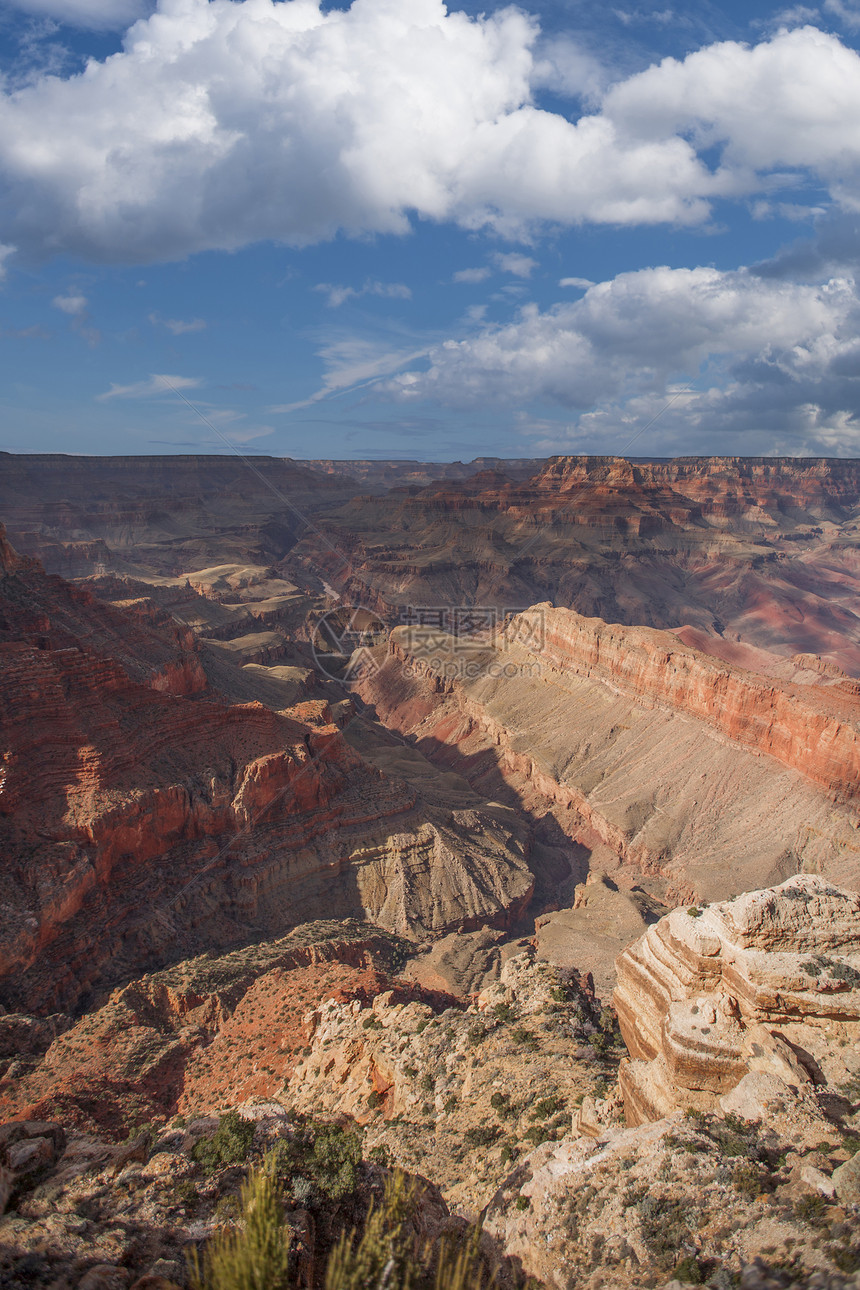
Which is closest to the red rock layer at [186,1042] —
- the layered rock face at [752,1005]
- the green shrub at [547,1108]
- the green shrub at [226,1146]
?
the green shrub at [226,1146]

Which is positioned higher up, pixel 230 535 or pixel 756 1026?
pixel 230 535

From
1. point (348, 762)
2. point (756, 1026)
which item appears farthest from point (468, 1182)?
point (348, 762)

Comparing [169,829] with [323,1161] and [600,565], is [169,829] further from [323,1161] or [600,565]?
[600,565]

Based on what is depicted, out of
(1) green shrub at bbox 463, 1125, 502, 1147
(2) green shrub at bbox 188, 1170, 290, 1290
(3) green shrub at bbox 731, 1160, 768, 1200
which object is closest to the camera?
(2) green shrub at bbox 188, 1170, 290, 1290

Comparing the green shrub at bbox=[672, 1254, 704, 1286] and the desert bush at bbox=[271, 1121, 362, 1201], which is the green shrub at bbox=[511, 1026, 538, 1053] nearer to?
the desert bush at bbox=[271, 1121, 362, 1201]

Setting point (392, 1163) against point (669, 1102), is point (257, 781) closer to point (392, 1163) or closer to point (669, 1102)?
point (392, 1163)

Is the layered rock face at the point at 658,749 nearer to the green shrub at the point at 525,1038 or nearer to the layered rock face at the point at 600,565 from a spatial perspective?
the green shrub at the point at 525,1038

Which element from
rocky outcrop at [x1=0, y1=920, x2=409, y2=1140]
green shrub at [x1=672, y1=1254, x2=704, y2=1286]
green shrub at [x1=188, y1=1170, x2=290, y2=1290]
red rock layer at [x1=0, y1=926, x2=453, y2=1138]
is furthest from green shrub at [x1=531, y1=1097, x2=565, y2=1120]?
rocky outcrop at [x1=0, y1=920, x2=409, y2=1140]
